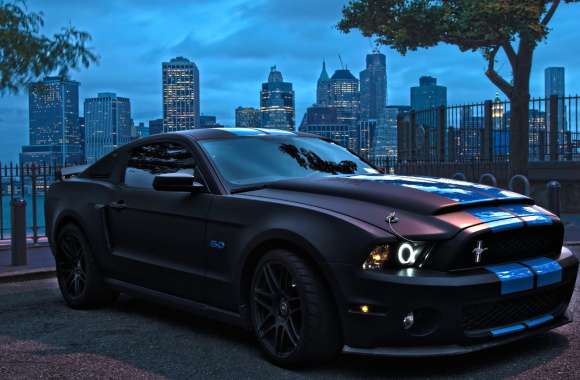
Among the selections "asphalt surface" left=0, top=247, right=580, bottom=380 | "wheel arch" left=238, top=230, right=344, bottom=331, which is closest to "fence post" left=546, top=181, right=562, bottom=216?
"asphalt surface" left=0, top=247, right=580, bottom=380

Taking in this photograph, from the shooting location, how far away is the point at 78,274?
6.61 m

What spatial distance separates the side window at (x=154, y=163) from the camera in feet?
18.6

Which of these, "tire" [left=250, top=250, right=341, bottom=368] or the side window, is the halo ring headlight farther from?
the side window

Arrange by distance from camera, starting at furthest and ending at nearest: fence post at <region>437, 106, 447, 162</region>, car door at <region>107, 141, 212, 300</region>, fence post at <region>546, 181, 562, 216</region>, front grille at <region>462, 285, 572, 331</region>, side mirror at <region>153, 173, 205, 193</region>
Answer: fence post at <region>437, 106, 447, 162</region> → fence post at <region>546, 181, 562, 216</region> → car door at <region>107, 141, 212, 300</region> → side mirror at <region>153, 173, 205, 193</region> → front grille at <region>462, 285, 572, 331</region>

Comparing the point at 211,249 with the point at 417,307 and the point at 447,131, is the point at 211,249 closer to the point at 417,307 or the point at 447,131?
the point at 417,307

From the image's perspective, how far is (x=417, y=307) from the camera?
405cm

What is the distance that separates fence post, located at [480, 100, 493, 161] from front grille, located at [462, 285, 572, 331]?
54.4 feet

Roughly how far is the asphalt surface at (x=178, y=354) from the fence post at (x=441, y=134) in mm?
15974

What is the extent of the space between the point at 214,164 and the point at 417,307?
1969mm

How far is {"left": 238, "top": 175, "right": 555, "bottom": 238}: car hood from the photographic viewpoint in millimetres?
4203

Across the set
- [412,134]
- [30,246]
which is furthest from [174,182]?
[412,134]

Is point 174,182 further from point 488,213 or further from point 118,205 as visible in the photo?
point 488,213

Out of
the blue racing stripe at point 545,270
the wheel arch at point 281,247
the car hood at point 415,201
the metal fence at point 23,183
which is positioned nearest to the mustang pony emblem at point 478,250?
the car hood at point 415,201

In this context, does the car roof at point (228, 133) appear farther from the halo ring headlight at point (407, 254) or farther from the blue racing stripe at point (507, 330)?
the blue racing stripe at point (507, 330)
